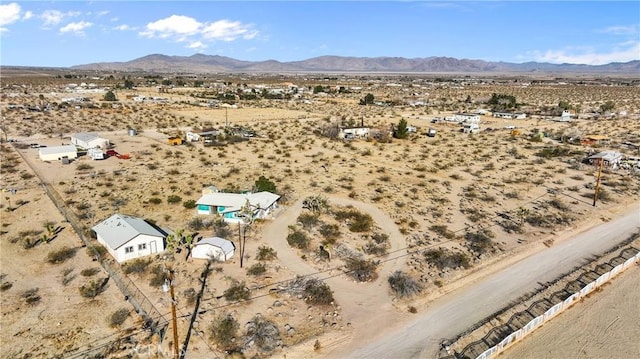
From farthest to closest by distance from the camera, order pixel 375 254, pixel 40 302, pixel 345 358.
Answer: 1. pixel 375 254
2. pixel 40 302
3. pixel 345 358

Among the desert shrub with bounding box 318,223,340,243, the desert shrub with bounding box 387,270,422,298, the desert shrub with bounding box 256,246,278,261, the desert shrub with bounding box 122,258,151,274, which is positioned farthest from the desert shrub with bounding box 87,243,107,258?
the desert shrub with bounding box 387,270,422,298

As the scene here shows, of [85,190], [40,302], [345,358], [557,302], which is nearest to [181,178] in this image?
[85,190]

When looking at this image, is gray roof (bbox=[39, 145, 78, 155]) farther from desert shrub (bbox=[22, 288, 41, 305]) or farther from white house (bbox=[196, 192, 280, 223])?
desert shrub (bbox=[22, 288, 41, 305])

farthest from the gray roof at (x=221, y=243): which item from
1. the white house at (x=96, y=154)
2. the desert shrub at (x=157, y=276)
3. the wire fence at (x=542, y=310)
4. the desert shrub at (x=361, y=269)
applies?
the white house at (x=96, y=154)

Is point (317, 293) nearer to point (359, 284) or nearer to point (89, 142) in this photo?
point (359, 284)

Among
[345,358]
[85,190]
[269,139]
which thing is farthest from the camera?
[269,139]

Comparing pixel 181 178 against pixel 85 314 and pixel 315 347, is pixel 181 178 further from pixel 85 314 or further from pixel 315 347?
pixel 315 347
